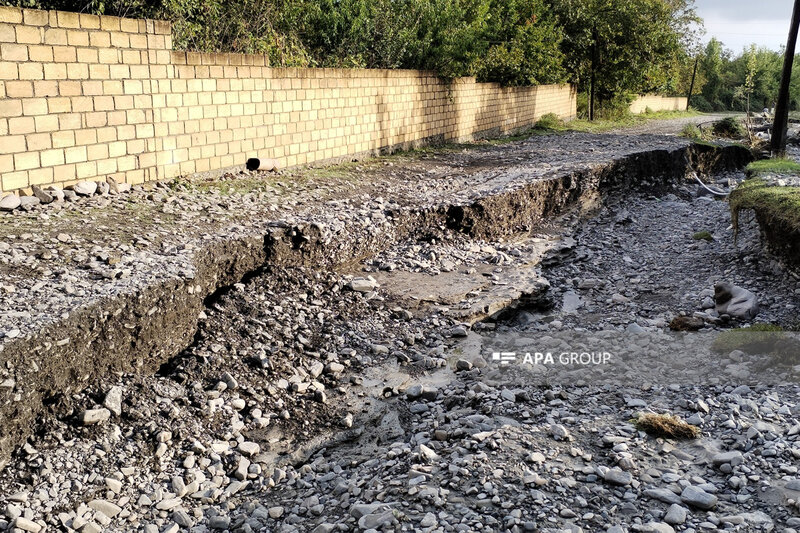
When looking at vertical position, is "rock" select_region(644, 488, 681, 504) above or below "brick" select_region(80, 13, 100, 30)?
below

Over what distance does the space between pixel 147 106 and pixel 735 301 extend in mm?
6189

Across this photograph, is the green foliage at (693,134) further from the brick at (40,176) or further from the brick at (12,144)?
the brick at (12,144)

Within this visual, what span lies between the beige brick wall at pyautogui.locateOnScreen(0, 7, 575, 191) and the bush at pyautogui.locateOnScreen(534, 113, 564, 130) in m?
9.40

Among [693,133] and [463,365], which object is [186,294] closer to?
[463,365]

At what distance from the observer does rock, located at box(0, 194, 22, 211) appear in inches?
230

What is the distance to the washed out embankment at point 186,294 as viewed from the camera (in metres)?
3.77

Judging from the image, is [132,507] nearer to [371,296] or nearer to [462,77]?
[371,296]

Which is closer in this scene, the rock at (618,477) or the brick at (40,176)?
the rock at (618,477)

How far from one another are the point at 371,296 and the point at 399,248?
4.23 ft

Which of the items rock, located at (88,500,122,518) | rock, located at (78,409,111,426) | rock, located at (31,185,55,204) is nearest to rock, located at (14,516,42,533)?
rock, located at (88,500,122,518)

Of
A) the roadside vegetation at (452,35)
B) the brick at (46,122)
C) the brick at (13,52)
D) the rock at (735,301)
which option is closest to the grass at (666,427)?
the rock at (735,301)

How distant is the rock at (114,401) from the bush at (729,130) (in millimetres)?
20728

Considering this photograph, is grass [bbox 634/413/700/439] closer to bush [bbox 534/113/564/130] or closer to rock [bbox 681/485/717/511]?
rock [bbox 681/485/717/511]

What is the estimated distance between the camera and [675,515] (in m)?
2.93
